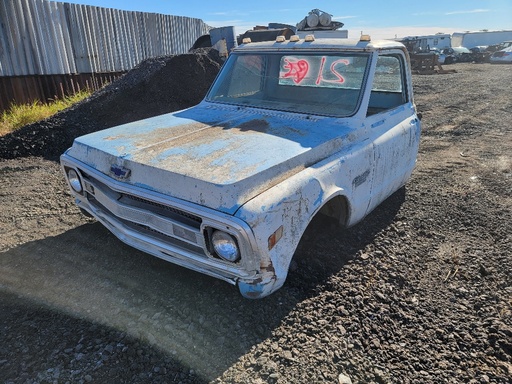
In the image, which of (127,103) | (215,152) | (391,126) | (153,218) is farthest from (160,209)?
(127,103)

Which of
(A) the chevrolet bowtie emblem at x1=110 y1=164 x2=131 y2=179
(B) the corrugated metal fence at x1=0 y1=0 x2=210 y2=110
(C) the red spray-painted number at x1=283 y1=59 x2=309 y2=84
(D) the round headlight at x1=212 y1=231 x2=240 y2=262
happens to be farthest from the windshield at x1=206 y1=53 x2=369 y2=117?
(B) the corrugated metal fence at x1=0 y1=0 x2=210 y2=110

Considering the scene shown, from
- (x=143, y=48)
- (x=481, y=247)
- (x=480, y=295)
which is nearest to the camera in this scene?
(x=480, y=295)

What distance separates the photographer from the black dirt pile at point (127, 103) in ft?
21.6

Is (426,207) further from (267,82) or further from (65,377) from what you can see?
(65,377)

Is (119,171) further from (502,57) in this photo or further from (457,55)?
(457,55)

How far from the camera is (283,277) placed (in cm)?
253

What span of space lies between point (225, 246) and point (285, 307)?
77 centimetres

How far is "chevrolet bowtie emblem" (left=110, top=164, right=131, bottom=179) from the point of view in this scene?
8.83 ft

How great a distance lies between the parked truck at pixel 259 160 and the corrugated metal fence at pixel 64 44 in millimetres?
7120

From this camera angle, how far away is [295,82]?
12.5 ft

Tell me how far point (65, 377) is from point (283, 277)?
139cm

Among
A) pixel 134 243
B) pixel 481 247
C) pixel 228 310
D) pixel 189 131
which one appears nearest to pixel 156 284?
pixel 134 243

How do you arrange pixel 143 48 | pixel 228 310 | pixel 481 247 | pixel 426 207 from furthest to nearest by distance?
pixel 143 48, pixel 426 207, pixel 481 247, pixel 228 310

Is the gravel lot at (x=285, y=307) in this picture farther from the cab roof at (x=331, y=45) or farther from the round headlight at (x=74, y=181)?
the cab roof at (x=331, y=45)
